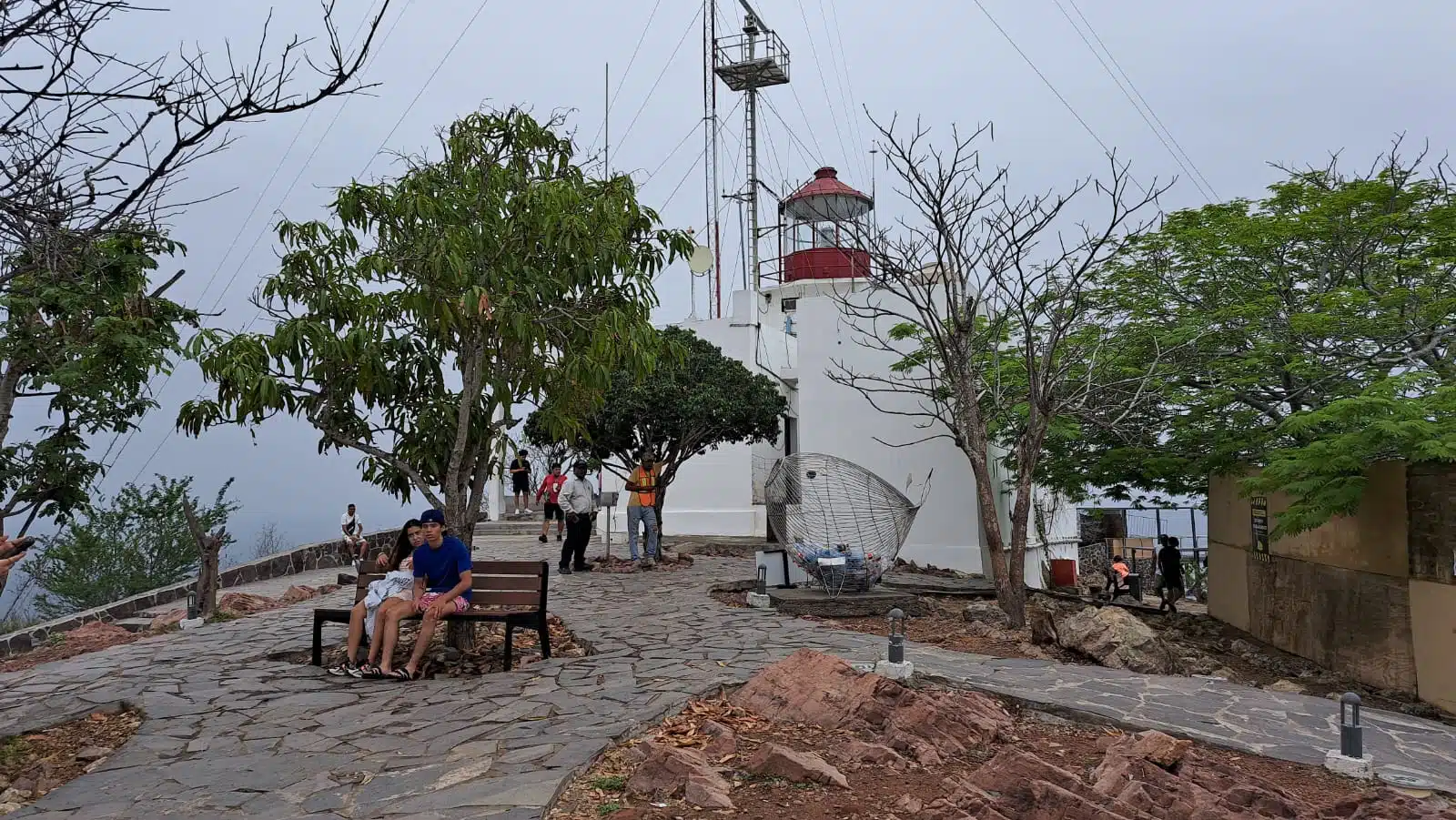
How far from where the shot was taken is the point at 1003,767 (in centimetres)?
440

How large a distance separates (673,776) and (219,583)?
12568 millimetres

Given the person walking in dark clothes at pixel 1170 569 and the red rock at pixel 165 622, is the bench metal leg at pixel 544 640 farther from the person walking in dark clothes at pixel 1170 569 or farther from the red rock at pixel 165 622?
the person walking in dark clothes at pixel 1170 569

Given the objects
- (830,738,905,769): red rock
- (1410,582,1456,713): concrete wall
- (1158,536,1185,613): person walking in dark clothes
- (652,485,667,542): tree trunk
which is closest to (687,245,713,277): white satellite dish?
(652,485,667,542): tree trunk

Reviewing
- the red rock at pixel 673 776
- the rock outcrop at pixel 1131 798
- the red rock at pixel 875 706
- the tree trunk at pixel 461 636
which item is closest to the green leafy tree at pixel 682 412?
the tree trunk at pixel 461 636

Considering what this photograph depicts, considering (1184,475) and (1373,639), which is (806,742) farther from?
(1184,475)

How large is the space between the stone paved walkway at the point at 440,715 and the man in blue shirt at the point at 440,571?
595 mm

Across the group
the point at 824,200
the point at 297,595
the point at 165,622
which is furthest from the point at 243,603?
the point at 824,200

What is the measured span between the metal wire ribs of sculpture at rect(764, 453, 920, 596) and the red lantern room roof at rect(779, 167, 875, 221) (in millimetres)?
11541

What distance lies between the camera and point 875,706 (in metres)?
5.59

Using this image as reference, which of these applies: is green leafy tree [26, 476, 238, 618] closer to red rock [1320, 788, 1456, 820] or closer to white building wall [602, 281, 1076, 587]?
white building wall [602, 281, 1076, 587]

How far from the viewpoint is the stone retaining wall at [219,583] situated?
11.1 meters

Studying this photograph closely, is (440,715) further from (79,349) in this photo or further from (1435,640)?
(1435,640)

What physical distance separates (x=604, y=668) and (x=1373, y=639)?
323 inches

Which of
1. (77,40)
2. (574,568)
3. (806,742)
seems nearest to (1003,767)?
(806,742)
